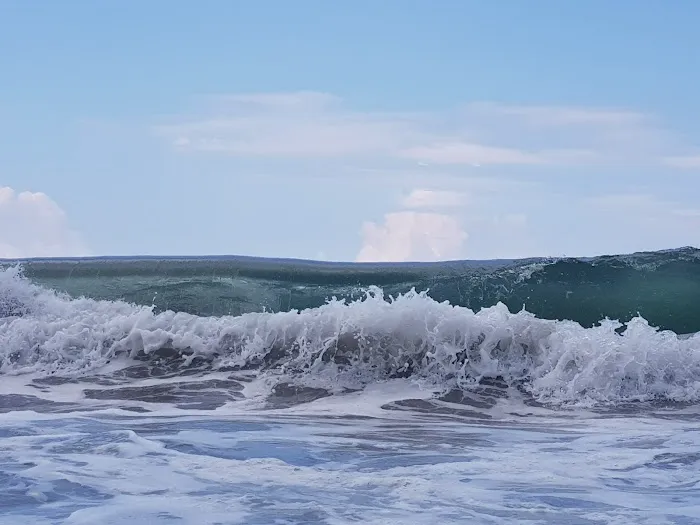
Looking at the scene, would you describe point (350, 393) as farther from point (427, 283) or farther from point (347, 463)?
point (427, 283)

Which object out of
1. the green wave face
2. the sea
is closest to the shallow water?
the sea

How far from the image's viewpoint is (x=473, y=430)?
26.8 feet

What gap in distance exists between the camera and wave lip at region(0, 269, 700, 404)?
992 centimetres

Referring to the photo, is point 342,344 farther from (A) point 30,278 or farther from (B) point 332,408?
(A) point 30,278

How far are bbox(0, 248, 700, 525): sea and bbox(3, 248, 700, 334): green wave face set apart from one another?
4 centimetres

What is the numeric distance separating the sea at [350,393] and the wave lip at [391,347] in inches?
1.0

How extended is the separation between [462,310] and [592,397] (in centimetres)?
202

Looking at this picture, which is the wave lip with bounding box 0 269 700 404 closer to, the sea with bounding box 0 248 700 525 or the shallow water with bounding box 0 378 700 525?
the sea with bounding box 0 248 700 525

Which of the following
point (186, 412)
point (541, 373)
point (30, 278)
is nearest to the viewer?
point (186, 412)

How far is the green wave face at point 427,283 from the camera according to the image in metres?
13.3

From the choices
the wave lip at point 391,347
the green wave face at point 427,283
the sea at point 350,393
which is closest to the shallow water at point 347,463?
the sea at point 350,393

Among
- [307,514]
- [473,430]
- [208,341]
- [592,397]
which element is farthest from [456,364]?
[307,514]

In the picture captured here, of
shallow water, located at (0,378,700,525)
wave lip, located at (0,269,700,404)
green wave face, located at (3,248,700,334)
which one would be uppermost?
green wave face, located at (3,248,700,334)

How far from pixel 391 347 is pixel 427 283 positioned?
3844 mm
